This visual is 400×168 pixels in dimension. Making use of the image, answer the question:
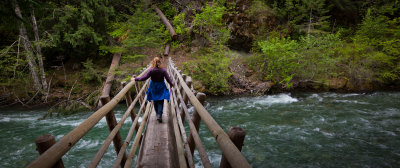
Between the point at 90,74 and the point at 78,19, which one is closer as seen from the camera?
the point at 78,19

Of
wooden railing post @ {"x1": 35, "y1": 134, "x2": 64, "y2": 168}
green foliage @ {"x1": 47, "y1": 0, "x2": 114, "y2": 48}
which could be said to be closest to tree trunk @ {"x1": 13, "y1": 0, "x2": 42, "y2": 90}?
green foliage @ {"x1": 47, "y1": 0, "x2": 114, "y2": 48}

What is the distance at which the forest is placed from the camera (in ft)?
34.1

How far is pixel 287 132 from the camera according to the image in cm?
651

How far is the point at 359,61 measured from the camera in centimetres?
1345

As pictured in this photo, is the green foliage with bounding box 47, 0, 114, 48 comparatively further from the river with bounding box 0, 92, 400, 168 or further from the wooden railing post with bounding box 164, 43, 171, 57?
the wooden railing post with bounding box 164, 43, 171, 57

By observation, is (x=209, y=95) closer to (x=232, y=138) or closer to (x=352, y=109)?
(x=352, y=109)

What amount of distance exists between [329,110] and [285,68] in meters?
4.98

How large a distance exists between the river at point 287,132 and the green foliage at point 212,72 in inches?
67.6

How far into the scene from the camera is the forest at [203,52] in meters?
10.4

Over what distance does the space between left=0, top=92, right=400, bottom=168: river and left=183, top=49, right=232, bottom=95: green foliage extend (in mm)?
1716

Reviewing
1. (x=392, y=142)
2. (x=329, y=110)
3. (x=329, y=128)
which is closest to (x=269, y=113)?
(x=329, y=128)

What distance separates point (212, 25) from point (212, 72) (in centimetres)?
465

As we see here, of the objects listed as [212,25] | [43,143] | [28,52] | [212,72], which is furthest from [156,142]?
[212,25]

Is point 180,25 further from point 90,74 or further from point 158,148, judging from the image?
point 158,148
